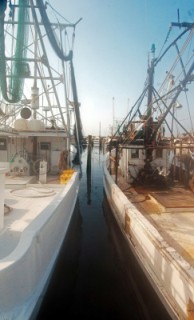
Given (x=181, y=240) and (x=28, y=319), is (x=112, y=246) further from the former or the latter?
(x=28, y=319)

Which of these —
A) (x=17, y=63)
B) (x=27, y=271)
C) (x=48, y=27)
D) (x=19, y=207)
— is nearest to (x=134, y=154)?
(x=17, y=63)

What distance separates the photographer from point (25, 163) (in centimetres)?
1288

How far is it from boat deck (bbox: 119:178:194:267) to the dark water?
4.40 feet

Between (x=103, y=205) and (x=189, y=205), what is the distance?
296 inches

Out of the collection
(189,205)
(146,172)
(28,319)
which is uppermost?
(146,172)

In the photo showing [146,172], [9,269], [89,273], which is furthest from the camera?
[146,172]

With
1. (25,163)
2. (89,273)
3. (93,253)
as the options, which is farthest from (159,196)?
(25,163)

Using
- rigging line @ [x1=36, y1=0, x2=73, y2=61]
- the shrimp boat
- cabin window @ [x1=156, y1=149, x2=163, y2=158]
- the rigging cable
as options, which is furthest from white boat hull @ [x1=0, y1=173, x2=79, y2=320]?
cabin window @ [x1=156, y1=149, x2=163, y2=158]

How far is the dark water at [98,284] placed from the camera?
596 centimetres

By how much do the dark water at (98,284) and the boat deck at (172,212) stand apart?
134 cm

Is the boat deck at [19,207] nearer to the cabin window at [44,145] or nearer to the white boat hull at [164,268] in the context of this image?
the white boat hull at [164,268]

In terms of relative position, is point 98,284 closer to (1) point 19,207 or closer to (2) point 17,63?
(1) point 19,207

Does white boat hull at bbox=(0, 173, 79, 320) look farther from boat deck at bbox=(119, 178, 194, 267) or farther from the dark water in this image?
boat deck at bbox=(119, 178, 194, 267)

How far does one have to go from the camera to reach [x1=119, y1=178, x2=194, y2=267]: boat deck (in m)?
6.57
